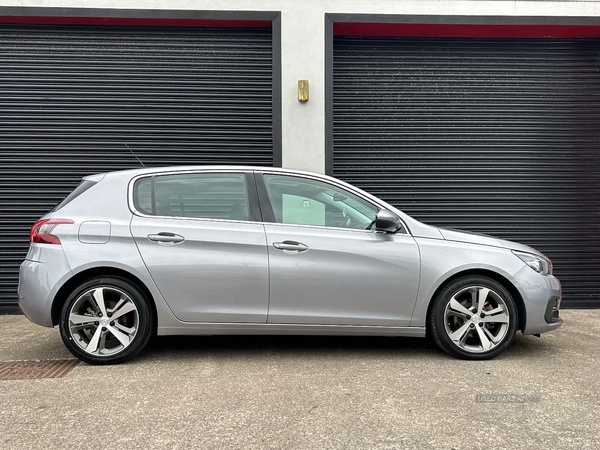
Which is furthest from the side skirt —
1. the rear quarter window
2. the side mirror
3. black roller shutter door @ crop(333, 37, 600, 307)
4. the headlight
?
black roller shutter door @ crop(333, 37, 600, 307)

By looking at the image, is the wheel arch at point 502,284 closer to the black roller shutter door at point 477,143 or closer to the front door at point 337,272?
the front door at point 337,272

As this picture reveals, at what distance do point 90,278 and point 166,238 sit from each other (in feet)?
2.26

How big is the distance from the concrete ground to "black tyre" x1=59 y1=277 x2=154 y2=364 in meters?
0.12

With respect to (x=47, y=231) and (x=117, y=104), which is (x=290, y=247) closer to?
(x=47, y=231)

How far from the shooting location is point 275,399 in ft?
11.6

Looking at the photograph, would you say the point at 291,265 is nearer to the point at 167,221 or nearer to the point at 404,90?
the point at 167,221

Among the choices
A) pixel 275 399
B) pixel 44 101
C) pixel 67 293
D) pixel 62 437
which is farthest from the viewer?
pixel 44 101

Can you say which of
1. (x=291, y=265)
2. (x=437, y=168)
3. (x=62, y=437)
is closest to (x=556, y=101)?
(x=437, y=168)

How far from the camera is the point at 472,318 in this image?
4.50 metres

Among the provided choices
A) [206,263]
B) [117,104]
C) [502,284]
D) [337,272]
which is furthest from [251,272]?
[117,104]

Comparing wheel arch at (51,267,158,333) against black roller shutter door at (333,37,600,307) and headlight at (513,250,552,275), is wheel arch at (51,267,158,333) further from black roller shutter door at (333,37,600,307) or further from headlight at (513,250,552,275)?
black roller shutter door at (333,37,600,307)

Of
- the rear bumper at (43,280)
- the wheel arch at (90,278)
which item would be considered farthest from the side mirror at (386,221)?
the rear bumper at (43,280)

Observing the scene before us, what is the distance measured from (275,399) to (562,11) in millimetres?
6697

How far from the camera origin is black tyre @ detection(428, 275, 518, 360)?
4492mm
